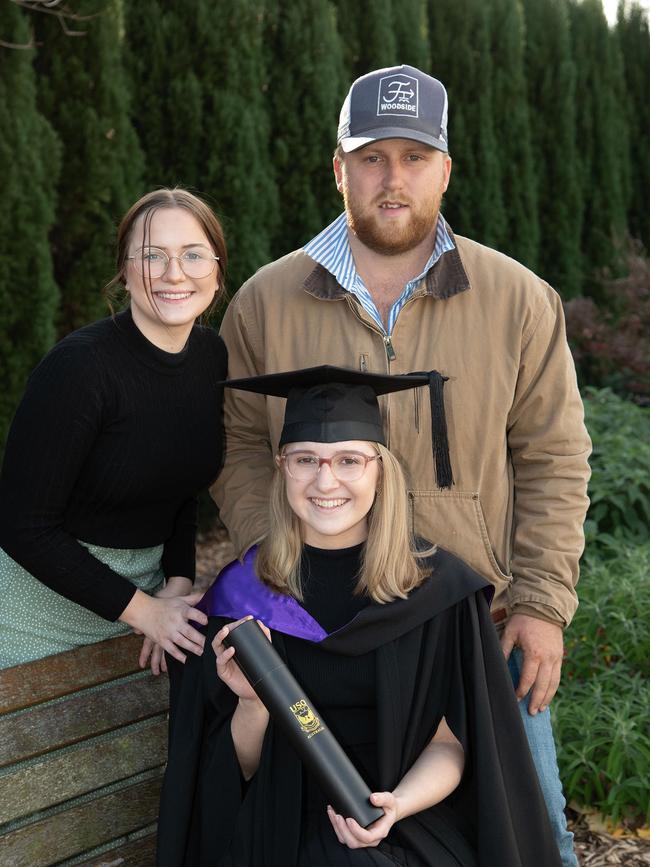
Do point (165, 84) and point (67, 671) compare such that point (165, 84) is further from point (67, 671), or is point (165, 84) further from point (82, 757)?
point (82, 757)

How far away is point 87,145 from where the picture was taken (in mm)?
5961

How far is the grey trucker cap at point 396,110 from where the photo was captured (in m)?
2.96

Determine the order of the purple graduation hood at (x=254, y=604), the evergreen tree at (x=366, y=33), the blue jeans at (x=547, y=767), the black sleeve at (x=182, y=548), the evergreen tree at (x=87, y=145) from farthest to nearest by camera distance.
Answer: the evergreen tree at (x=366, y=33), the evergreen tree at (x=87, y=145), the black sleeve at (x=182, y=548), the blue jeans at (x=547, y=767), the purple graduation hood at (x=254, y=604)

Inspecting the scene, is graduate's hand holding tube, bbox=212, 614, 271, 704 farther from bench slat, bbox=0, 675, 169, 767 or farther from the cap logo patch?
the cap logo patch

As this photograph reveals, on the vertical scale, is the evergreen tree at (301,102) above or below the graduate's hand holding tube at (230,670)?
above

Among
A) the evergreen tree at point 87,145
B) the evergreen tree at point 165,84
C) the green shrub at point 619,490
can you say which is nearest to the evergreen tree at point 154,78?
the evergreen tree at point 165,84

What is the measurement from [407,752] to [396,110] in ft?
5.62

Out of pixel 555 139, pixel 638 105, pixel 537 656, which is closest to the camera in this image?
pixel 537 656

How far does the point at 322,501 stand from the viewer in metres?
2.63

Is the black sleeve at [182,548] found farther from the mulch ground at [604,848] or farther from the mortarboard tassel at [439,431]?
the mulch ground at [604,848]

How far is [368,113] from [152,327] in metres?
0.88

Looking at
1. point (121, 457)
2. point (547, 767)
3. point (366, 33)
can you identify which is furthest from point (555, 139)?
point (121, 457)

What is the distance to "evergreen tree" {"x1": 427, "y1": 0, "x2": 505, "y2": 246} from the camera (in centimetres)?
884

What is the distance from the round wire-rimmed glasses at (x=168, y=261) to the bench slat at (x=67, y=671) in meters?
0.98
